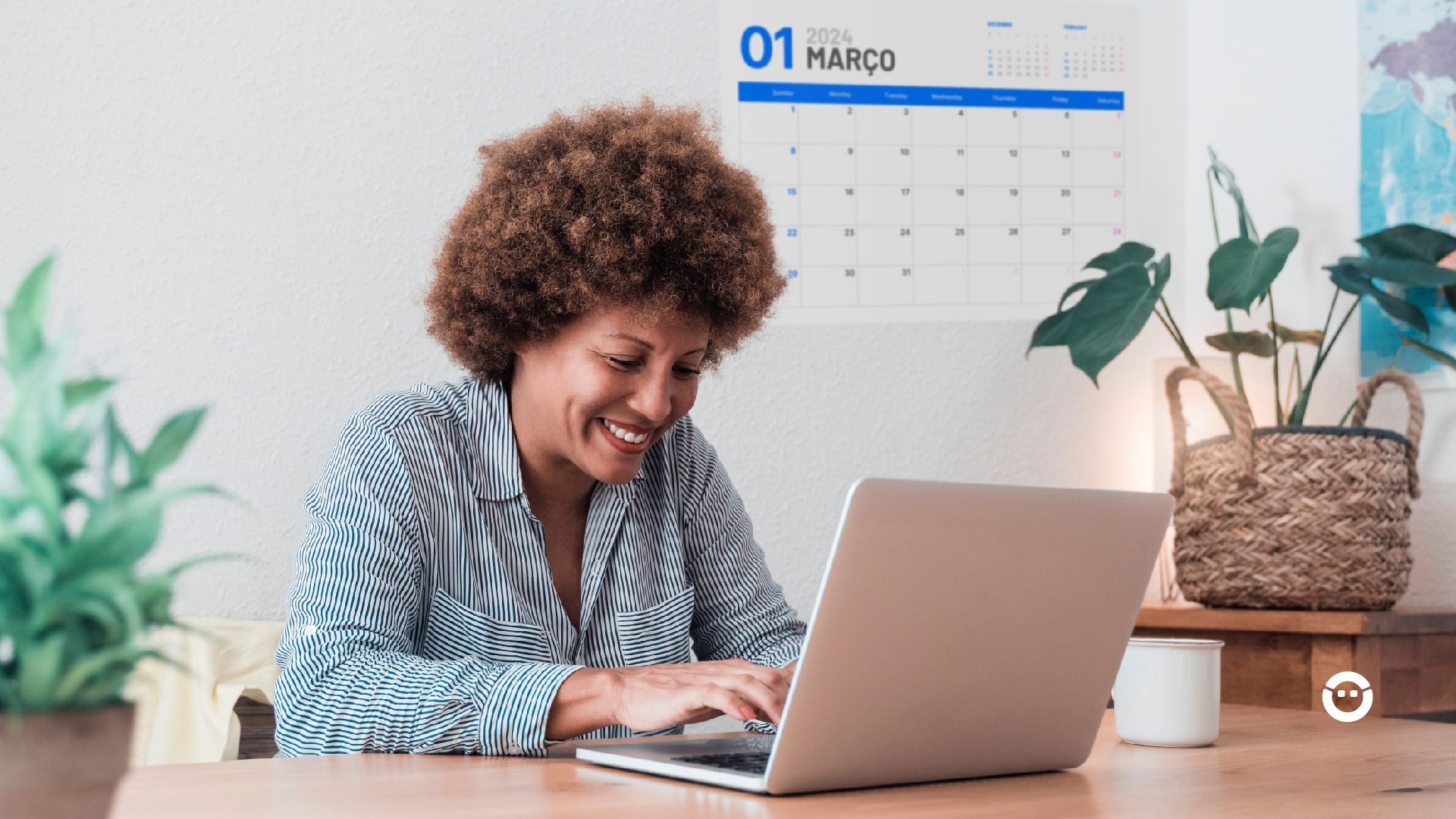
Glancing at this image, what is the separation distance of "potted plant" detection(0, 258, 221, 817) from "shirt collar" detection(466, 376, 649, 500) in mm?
1026

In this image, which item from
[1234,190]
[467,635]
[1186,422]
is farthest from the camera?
[1186,422]

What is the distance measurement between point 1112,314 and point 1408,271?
42 cm

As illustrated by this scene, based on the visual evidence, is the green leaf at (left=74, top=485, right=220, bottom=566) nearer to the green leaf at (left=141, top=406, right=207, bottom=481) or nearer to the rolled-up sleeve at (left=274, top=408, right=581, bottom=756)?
the green leaf at (left=141, top=406, right=207, bottom=481)

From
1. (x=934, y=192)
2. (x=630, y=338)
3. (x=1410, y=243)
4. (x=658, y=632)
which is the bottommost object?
(x=658, y=632)

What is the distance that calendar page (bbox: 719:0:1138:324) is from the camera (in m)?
2.46

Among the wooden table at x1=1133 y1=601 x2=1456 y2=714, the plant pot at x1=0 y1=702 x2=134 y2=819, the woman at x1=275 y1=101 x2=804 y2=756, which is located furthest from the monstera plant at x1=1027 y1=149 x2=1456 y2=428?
the plant pot at x1=0 y1=702 x2=134 y2=819

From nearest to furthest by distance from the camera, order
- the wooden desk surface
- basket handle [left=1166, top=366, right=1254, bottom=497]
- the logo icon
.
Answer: the wooden desk surface < the logo icon < basket handle [left=1166, top=366, right=1254, bottom=497]

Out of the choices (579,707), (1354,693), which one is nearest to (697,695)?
(579,707)

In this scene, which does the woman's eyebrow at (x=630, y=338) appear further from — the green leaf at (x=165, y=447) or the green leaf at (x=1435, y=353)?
the green leaf at (x=1435, y=353)

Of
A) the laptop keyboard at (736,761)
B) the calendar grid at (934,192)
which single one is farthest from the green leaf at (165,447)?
the calendar grid at (934,192)

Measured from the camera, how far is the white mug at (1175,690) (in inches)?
44.7

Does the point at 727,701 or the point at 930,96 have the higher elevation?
the point at 930,96

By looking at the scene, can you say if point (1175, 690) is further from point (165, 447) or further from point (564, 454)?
point (165, 447)

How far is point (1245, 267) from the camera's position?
2197 millimetres
